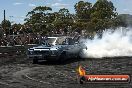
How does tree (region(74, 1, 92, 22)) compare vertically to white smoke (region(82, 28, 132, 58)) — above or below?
above

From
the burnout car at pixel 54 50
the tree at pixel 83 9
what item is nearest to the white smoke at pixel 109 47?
the burnout car at pixel 54 50

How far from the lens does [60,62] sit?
19266mm

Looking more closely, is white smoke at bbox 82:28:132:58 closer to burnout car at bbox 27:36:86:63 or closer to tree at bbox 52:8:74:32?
burnout car at bbox 27:36:86:63

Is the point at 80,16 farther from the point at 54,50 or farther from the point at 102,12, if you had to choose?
the point at 54,50

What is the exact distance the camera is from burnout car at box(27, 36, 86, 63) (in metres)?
18.5

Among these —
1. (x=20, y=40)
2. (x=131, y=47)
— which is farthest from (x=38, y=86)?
(x=20, y=40)

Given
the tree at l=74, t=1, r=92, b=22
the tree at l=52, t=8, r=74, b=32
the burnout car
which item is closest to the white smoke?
the burnout car

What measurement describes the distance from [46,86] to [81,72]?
2572mm

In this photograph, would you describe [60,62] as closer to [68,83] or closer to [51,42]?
[51,42]

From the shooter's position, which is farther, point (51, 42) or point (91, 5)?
point (91, 5)

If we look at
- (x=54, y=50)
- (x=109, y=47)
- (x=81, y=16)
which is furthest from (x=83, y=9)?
(x=54, y=50)

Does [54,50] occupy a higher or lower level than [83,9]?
lower

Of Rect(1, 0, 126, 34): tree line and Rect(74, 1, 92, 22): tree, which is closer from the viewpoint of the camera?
Rect(1, 0, 126, 34): tree line

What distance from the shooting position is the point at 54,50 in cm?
1847
